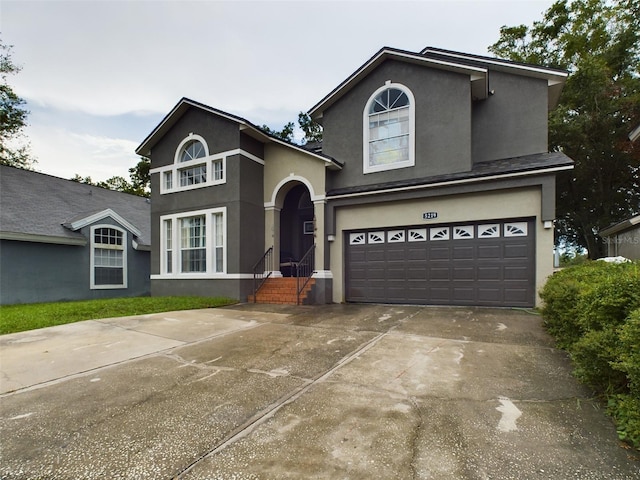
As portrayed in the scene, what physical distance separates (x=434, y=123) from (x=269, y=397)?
927cm

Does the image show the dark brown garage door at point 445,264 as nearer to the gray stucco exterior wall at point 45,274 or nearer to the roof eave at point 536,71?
the roof eave at point 536,71

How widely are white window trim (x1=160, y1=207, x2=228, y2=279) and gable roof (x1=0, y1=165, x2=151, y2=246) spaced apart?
3805 millimetres

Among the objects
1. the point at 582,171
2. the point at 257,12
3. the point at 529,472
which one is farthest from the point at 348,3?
the point at 582,171

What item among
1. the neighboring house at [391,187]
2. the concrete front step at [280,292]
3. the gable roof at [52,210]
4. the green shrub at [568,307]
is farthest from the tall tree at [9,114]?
the green shrub at [568,307]

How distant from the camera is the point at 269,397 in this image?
11.2ft

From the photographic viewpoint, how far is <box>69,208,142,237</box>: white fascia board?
1333 cm

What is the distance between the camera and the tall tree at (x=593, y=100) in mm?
16688

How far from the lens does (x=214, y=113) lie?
1145cm

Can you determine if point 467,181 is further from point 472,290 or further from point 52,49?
point 52,49

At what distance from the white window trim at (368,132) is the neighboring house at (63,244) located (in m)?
11.6

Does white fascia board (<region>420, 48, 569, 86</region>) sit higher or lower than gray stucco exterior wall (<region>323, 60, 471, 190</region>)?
higher

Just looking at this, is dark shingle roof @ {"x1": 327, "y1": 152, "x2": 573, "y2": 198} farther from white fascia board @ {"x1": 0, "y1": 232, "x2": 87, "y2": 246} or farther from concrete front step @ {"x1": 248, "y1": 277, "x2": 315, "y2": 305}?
white fascia board @ {"x1": 0, "y1": 232, "x2": 87, "y2": 246}

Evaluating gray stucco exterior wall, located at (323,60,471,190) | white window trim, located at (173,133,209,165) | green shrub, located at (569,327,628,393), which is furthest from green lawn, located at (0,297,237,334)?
green shrub, located at (569,327,628,393)

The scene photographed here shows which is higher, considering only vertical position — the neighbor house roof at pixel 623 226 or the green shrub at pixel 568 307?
the neighbor house roof at pixel 623 226
